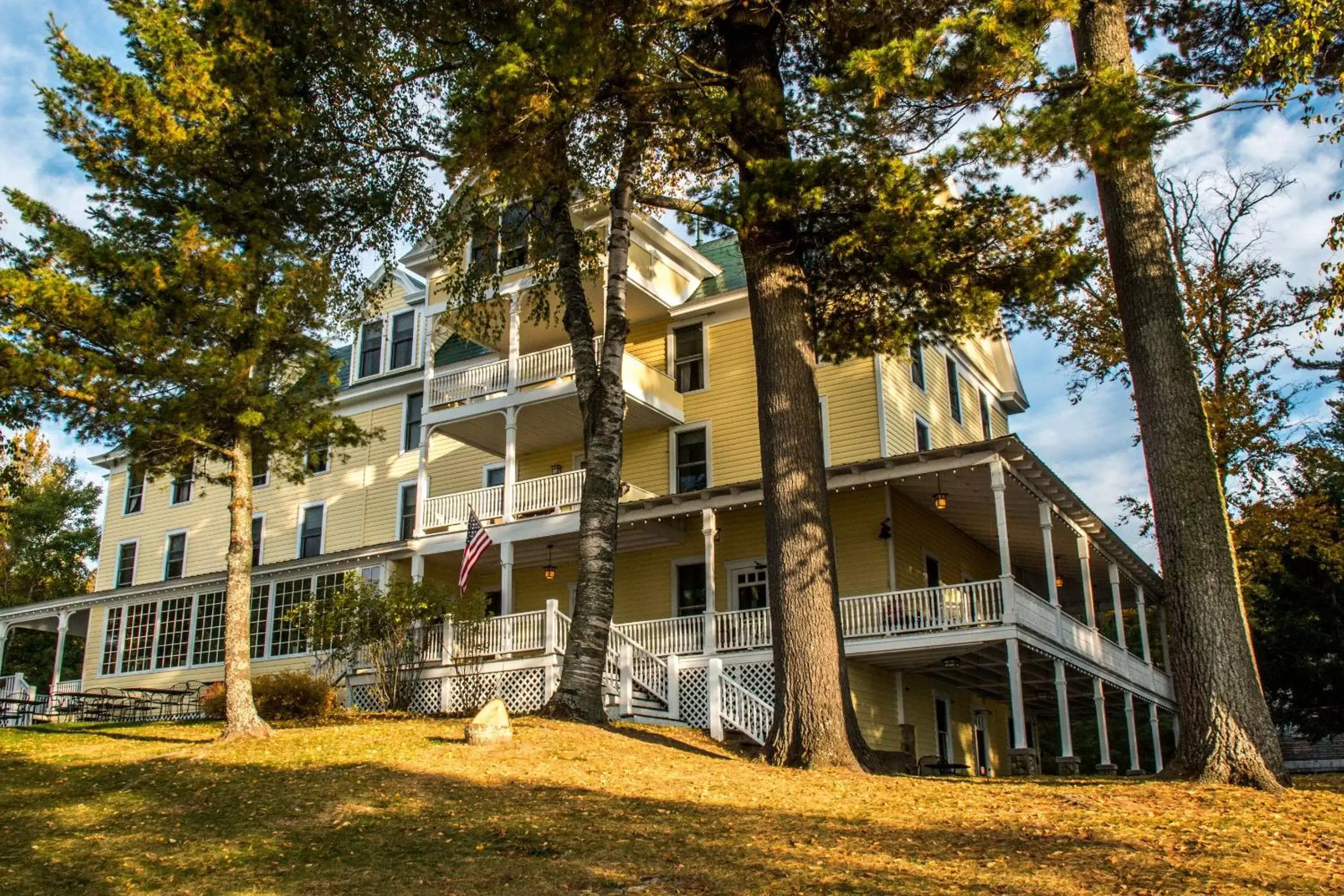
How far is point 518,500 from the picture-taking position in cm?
2244

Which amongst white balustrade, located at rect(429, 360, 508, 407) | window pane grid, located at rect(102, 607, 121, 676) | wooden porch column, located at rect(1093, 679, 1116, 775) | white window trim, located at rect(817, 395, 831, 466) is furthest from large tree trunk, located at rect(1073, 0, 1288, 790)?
window pane grid, located at rect(102, 607, 121, 676)

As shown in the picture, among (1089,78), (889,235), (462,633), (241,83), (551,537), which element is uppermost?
(241,83)

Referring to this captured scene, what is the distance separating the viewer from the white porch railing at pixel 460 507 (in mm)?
22766

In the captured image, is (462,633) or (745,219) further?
(462,633)

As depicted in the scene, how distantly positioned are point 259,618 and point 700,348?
1249 cm

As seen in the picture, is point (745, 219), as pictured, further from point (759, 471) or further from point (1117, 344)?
point (1117, 344)

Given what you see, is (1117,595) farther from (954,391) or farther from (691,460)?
(691,460)

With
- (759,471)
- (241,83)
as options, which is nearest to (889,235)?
(241,83)

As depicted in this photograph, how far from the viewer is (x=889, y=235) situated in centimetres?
1240

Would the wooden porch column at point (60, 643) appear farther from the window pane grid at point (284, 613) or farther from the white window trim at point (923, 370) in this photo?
the white window trim at point (923, 370)

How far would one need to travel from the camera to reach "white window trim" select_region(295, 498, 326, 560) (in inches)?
1123

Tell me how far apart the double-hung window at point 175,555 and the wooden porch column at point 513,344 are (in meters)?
13.5

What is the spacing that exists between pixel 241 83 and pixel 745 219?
7.21 meters

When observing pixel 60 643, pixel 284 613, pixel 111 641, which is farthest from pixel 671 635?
pixel 60 643
